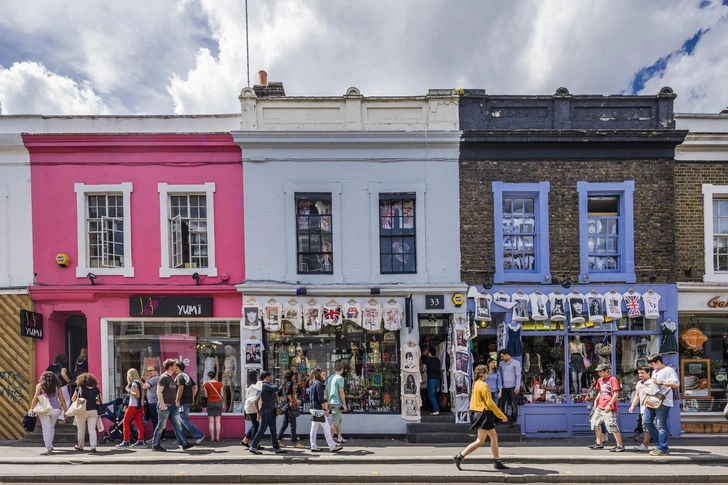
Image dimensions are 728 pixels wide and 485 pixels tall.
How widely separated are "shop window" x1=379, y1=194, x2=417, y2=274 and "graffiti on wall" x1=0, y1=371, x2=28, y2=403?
8.89 meters

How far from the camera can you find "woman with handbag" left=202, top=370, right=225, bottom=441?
10.3 m

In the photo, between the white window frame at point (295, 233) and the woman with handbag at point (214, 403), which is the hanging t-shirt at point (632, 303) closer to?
the white window frame at point (295, 233)

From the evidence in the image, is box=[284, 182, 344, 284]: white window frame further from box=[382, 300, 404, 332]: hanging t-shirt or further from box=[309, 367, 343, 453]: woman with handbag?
box=[309, 367, 343, 453]: woman with handbag

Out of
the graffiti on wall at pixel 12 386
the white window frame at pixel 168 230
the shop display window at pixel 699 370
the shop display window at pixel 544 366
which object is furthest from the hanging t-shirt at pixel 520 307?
the graffiti on wall at pixel 12 386

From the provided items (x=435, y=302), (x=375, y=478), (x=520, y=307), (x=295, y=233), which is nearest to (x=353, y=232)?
(x=295, y=233)

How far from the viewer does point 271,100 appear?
11.2 m

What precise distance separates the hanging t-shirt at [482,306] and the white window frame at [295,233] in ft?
10.7

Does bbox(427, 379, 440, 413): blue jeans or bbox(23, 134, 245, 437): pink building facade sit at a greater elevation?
bbox(23, 134, 245, 437): pink building facade

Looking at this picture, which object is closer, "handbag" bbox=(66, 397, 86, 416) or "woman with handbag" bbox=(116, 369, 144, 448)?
"handbag" bbox=(66, 397, 86, 416)

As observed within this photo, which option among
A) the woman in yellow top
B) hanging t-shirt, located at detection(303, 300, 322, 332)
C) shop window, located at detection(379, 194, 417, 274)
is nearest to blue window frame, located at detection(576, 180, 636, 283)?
shop window, located at detection(379, 194, 417, 274)

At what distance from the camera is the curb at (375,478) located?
7.64 m

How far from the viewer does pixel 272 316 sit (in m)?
10.7

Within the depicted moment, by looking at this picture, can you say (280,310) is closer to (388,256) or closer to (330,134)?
(388,256)

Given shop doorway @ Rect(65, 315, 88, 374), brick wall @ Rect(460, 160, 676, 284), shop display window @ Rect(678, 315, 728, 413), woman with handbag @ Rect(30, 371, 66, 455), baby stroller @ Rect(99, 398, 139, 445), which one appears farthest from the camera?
shop doorway @ Rect(65, 315, 88, 374)
